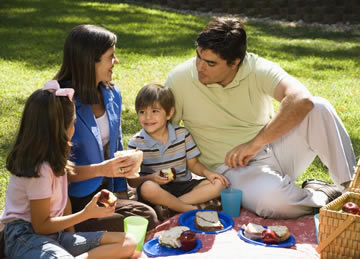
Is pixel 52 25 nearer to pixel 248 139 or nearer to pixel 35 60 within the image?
pixel 35 60

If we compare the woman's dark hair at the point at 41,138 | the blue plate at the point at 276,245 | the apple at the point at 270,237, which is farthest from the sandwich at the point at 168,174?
A: the woman's dark hair at the point at 41,138

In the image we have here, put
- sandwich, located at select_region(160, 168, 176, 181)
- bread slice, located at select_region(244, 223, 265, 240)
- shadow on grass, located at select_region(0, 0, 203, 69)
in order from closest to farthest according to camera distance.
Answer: bread slice, located at select_region(244, 223, 265, 240)
sandwich, located at select_region(160, 168, 176, 181)
shadow on grass, located at select_region(0, 0, 203, 69)

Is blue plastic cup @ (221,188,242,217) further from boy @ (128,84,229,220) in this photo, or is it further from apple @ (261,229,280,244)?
apple @ (261,229,280,244)

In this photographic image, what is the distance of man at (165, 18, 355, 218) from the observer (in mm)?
3961

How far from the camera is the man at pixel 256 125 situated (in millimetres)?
3961

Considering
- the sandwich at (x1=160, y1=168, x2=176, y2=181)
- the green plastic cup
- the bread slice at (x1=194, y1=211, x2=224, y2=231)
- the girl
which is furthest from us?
the sandwich at (x1=160, y1=168, x2=176, y2=181)

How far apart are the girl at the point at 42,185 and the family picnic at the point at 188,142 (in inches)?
0.4

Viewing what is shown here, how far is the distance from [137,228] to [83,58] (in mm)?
1162

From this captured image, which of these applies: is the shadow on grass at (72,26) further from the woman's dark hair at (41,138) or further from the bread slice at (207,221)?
the woman's dark hair at (41,138)

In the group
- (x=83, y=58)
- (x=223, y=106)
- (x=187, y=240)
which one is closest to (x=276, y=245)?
(x=187, y=240)

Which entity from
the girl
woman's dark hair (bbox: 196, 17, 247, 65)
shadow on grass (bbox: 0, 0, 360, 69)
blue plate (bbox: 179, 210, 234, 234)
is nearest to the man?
woman's dark hair (bbox: 196, 17, 247, 65)

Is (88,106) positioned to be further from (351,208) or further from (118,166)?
(351,208)

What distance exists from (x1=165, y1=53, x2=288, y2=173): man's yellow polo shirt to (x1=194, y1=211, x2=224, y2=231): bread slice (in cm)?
56

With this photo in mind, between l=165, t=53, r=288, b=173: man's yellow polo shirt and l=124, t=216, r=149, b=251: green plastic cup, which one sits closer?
l=124, t=216, r=149, b=251: green plastic cup
